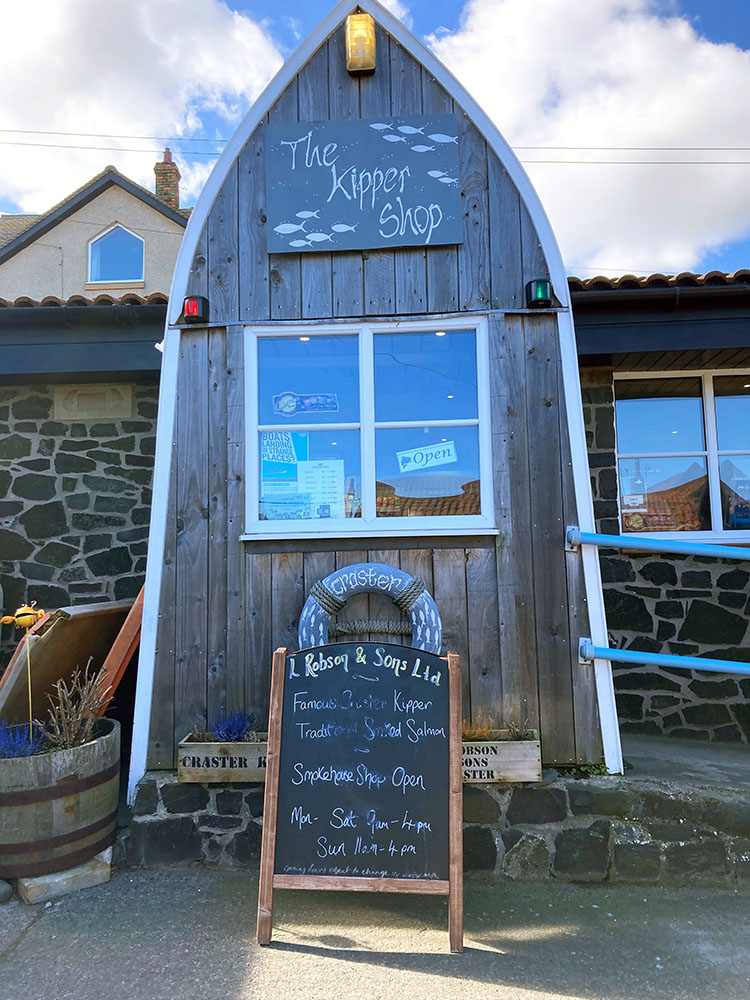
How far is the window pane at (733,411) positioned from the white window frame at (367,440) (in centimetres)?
274

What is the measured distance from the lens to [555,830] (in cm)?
361

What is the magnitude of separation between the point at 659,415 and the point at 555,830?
362 centimetres

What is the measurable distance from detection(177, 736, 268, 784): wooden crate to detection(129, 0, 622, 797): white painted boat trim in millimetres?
430

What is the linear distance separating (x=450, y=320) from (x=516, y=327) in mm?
404

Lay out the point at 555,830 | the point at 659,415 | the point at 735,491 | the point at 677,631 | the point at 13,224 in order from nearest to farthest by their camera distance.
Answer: the point at 555,830 < the point at 677,631 < the point at 735,491 < the point at 659,415 < the point at 13,224

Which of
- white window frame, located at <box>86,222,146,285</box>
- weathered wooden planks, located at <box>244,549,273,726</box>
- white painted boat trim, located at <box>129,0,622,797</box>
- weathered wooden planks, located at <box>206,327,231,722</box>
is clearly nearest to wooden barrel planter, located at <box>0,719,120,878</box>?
white painted boat trim, located at <box>129,0,622,797</box>

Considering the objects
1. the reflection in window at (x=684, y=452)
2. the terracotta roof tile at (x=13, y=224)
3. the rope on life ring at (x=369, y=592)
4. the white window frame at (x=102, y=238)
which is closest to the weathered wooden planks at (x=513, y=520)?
the rope on life ring at (x=369, y=592)

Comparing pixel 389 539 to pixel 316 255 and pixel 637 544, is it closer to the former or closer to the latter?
pixel 637 544

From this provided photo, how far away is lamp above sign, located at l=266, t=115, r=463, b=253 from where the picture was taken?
4.29m

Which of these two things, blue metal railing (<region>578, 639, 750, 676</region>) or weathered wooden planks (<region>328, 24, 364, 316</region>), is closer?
blue metal railing (<region>578, 639, 750, 676</region>)

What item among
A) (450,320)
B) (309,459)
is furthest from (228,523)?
(450,320)

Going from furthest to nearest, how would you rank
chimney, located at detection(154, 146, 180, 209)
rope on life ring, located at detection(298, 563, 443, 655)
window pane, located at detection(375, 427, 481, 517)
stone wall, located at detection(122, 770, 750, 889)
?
chimney, located at detection(154, 146, 180, 209) → window pane, located at detection(375, 427, 481, 517) → rope on life ring, located at detection(298, 563, 443, 655) → stone wall, located at detection(122, 770, 750, 889)

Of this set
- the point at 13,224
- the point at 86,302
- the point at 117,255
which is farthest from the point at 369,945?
the point at 13,224

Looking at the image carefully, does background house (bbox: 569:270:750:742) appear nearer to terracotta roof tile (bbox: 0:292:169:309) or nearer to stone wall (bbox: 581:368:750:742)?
stone wall (bbox: 581:368:750:742)
